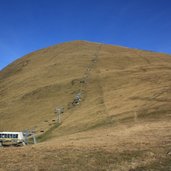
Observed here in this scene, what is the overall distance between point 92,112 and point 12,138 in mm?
15758

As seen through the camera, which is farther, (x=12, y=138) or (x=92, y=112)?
(x=92, y=112)

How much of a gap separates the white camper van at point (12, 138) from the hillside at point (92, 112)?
3.25 metres

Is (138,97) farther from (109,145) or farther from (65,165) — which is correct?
(65,165)

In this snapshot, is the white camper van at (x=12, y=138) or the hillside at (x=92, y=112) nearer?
the hillside at (x=92, y=112)

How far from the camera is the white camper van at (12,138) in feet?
117

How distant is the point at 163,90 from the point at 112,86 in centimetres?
1438

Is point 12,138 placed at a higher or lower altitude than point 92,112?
lower

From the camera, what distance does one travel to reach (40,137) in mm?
41438

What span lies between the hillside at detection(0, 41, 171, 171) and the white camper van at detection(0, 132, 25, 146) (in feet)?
10.6

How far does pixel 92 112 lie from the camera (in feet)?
158

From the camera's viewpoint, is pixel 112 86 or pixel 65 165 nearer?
pixel 65 165

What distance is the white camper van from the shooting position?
35.7m

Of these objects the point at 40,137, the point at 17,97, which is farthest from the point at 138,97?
the point at 17,97

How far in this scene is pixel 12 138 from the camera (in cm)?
3578
